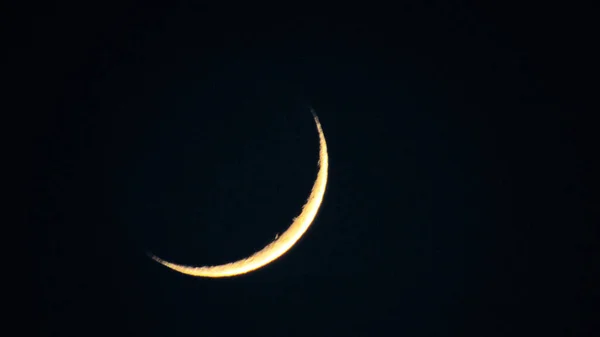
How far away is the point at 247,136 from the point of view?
1666mm

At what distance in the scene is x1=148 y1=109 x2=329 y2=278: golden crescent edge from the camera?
1.68 m

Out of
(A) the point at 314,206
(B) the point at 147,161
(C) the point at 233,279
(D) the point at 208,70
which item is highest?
(D) the point at 208,70

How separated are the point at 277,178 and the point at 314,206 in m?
0.19

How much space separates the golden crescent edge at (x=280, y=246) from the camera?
168 centimetres

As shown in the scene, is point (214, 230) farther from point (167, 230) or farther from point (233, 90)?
point (233, 90)

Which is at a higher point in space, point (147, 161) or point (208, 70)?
point (208, 70)

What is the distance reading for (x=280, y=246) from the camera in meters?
1.71

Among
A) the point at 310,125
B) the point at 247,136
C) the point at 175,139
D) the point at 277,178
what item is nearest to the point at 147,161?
the point at 175,139

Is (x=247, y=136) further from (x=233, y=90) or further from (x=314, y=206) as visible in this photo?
(x=314, y=206)

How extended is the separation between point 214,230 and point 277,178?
324mm

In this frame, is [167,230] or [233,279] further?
[233,279]


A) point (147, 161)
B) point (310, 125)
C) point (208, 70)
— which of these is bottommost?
point (147, 161)

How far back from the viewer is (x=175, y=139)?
1.68 m

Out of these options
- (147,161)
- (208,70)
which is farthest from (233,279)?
(208,70)
